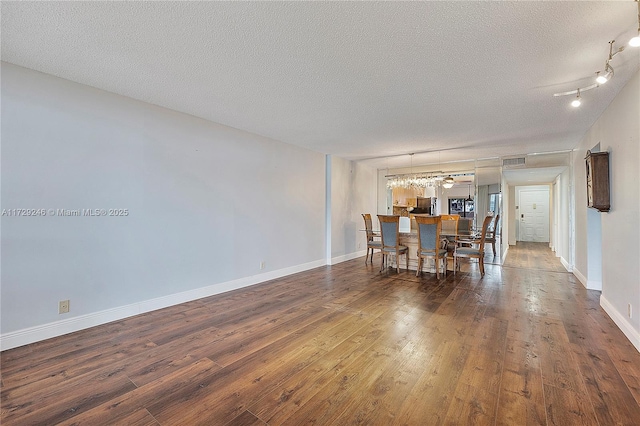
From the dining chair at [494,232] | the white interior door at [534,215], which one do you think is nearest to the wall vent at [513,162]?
the dining chair at [494,232]

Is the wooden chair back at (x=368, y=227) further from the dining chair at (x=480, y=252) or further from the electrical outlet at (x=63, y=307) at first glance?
the electrical outlet at (x=63, y=307)

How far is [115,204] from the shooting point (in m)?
3.03

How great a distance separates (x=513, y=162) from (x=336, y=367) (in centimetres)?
622

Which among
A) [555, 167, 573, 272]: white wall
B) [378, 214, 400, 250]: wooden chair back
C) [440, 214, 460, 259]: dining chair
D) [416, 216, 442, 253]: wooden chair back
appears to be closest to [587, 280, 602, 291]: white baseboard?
[555, 167, 573, 272]: white wall

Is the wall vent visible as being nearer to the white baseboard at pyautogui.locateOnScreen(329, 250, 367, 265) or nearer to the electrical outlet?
the white baseboard at pyautogui.locateOnScreen(329, 250, 367, 265)

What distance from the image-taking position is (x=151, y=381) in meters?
1.96

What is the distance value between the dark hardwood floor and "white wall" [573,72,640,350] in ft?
0.92

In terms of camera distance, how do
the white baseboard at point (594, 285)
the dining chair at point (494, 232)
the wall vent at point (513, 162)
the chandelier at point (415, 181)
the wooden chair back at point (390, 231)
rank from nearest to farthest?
1. the white baseboard at point (594, 285)
2. the wooden chair back at point (390, 231)
3. the dining chair at point (494, 232)
4. the wall vent at point (513, 162)
5. the chandelier at point (415, 181)

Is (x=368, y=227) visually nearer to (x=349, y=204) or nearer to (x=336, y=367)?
(x=349, y=204)

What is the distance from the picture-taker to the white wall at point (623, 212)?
8.02 feet

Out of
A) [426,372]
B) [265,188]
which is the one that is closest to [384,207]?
[265,188]

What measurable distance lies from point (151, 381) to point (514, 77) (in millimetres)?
3923

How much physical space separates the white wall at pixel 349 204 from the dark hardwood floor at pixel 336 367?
2.92 meters

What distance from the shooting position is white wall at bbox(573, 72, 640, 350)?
245 centimetres
